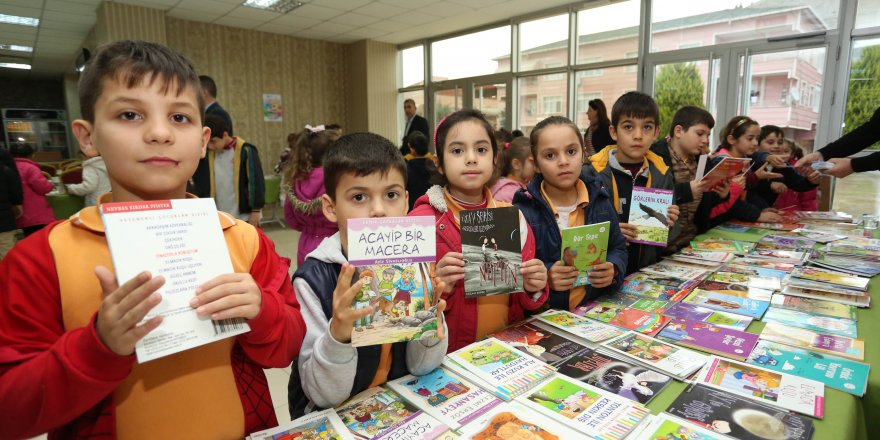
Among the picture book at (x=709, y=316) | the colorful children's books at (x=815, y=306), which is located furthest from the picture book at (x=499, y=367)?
the colorful children's books at (x=815, y=306)

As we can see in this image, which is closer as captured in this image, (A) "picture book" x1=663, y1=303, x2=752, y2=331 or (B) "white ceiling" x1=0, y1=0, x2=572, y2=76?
(A) "picture book" x1=663, y1=303, x2=752, y2=331

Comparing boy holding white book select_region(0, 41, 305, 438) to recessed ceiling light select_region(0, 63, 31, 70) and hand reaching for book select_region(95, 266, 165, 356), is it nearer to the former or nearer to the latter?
hand reaching for book select_region(95, 266, 165, 356)

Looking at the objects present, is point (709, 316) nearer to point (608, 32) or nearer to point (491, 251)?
point (491, 251)

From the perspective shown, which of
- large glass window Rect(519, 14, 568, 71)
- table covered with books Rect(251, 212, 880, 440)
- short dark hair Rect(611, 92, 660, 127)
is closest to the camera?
table covered with books Rect(251, 212, 880, 440)

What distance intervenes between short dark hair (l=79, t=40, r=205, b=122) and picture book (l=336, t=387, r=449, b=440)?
0.78m

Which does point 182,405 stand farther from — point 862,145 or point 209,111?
point 862,145

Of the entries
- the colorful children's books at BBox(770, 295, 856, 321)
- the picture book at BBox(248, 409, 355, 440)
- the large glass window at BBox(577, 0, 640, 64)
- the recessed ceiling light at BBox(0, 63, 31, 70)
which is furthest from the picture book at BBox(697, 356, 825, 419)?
the recessed ceiling light at BBox(0, 63, 31, 70)

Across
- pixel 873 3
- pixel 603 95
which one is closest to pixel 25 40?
pixel 603 95

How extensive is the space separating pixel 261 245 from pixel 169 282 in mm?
299

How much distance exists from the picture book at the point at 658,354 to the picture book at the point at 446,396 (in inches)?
18.4

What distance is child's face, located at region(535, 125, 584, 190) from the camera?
1770mm

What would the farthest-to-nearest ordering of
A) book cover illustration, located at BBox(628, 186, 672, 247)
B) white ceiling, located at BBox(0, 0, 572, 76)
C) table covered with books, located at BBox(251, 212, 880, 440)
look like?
1. white ceiling, located at BBox(0, 0, 572, 76)
2. book cover illustration, located at BBox(628, 186, 672, 247)
3. table covered with books, located at BBox(251, 212, 880, 440)

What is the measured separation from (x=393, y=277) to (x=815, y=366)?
1174mm

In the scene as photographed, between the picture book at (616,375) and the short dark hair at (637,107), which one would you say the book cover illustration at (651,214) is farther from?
the picture book at (616,375)
